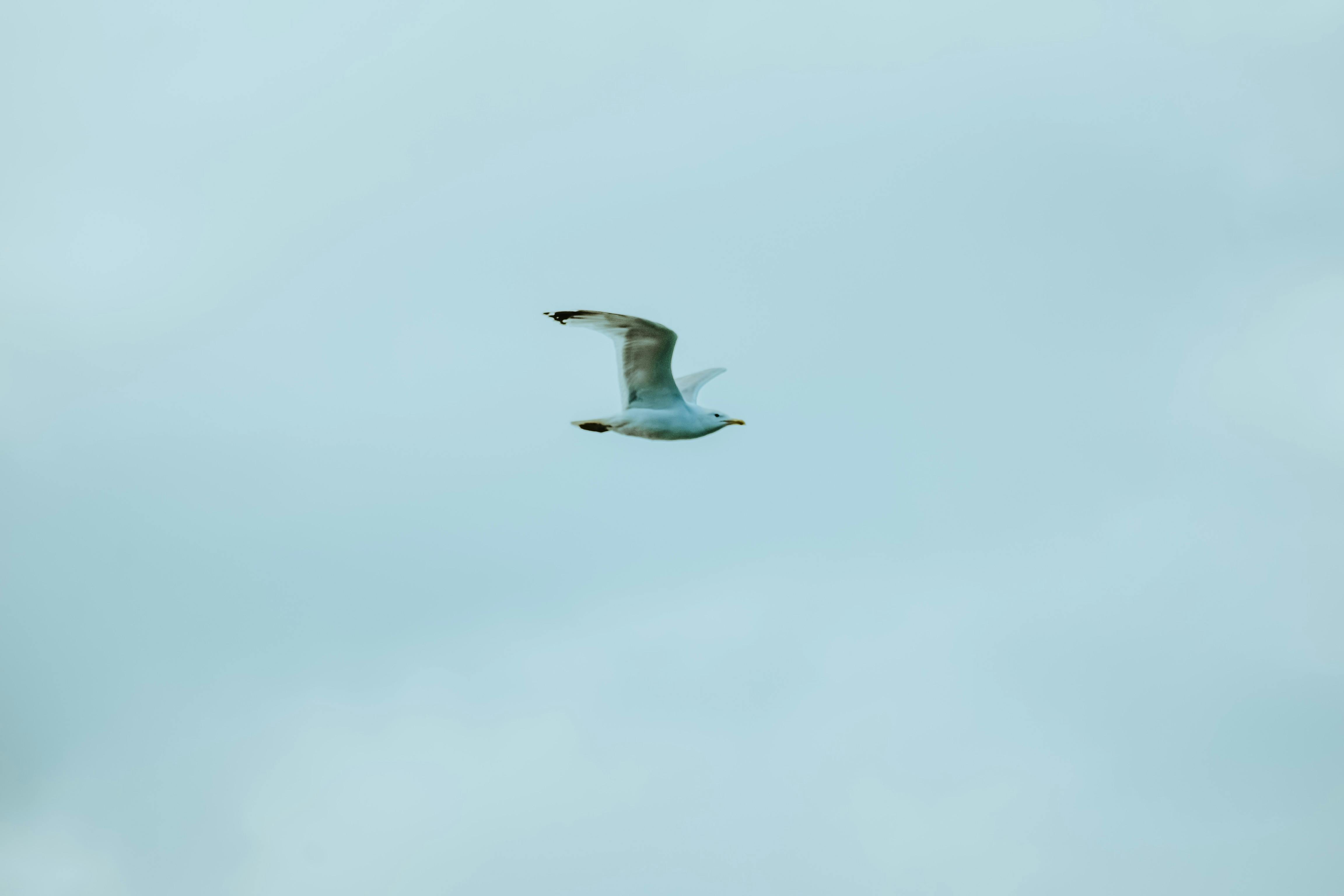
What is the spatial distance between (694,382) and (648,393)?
304cm

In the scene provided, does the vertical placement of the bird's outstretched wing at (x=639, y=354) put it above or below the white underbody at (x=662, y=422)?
above

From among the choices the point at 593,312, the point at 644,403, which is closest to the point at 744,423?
the point at 644,403

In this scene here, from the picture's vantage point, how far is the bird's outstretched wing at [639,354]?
78.7 feet

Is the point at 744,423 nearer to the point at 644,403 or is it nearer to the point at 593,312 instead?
the point at 644,403

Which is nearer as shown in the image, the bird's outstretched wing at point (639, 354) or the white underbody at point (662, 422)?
the bird's outstretched wing at point (639, 354)

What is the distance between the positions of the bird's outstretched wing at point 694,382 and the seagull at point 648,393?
889 millimetres

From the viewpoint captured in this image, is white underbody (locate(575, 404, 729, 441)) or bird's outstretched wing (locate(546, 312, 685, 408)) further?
white underbody (locate(575, 404, 729, 441))

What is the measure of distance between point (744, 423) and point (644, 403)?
6.38 ft

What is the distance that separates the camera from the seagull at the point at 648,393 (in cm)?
2441

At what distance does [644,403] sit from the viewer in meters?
25.8

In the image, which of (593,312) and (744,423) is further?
(744,423)

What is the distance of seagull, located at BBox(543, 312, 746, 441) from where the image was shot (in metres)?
24.4

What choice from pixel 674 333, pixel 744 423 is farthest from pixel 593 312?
pixel 744 423

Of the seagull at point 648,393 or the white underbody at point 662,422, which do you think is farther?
the white underbody at point 662,422
